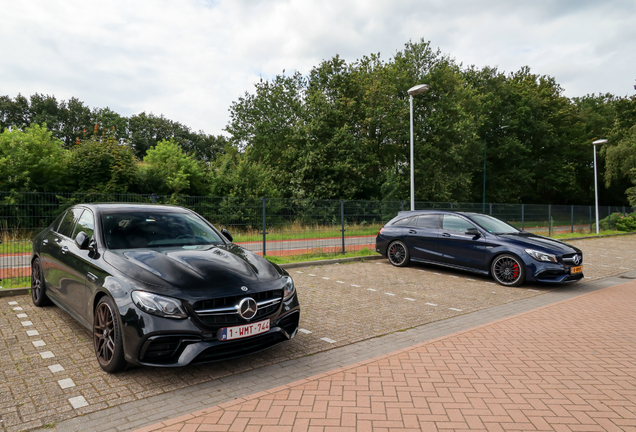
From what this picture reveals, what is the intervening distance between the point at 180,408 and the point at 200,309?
0.80 meters

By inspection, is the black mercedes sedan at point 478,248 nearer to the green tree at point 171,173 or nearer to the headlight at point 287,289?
the headlight at point 287,289

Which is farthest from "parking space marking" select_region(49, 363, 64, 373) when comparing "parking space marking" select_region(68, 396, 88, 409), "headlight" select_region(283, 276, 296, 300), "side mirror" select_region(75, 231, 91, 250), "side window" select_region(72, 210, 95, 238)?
"headlight" select_region(283, 276, 296, 300)

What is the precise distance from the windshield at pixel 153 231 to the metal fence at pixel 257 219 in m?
3.44

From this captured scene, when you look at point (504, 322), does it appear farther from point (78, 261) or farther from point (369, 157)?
point (369, 157)

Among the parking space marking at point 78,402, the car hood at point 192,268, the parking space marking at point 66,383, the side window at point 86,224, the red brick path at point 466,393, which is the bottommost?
the red brick path at point 466,393

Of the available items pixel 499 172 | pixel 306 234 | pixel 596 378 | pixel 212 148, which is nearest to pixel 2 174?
pixel 306 234

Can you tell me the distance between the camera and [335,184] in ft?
96.3

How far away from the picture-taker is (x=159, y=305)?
3504 mm

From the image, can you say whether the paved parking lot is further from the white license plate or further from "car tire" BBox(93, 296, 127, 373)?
the white license plate

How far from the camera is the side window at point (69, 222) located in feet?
17.3

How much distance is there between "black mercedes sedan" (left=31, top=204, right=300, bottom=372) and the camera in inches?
137

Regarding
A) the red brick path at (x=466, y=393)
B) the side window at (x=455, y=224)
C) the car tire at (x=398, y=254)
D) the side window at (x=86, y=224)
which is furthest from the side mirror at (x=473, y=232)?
the side window at (x=86, y=224)

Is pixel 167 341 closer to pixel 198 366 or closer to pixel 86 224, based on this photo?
pixel 198 366

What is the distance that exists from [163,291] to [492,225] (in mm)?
8390
